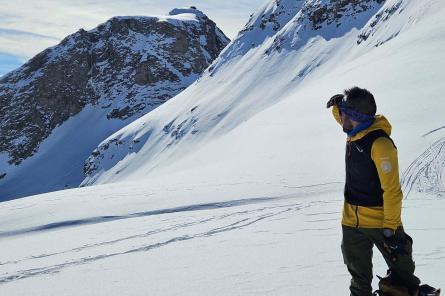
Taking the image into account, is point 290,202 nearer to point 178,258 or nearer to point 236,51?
point 178,258

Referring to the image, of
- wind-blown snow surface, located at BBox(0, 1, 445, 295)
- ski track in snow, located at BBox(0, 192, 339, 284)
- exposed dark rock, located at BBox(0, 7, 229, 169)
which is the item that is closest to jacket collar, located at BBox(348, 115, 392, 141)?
wind-blown snow surface, located at BBox(0, 1, 445, 295)

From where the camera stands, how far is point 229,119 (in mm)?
46438

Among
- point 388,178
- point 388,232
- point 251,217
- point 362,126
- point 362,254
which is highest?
point 362,126

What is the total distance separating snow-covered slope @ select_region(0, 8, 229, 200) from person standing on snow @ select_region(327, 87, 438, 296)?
82.9m

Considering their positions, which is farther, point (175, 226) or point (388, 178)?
point (175, 226)

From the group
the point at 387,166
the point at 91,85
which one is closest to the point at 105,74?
the point at 91,85

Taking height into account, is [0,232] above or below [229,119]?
below

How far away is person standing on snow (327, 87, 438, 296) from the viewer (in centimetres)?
334

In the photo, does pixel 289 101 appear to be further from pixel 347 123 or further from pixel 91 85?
pixel 91 85

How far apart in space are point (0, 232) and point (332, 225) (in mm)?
7805

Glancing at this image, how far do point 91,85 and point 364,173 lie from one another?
10304cm

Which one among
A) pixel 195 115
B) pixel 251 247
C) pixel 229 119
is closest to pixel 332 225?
pixel 251 247

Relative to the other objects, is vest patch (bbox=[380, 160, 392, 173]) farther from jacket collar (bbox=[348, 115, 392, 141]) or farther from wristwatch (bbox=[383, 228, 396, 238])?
wristwatch (bbox=[383, 228, 396, 238])

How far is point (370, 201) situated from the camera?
141 inches
